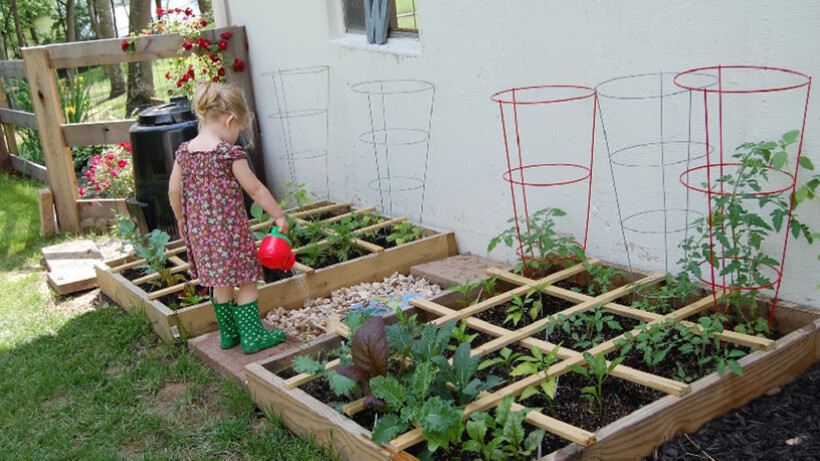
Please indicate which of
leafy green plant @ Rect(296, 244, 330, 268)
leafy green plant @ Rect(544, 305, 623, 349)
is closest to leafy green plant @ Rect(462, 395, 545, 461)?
leafy green plant @ Rect(544, 305, 623, 349)

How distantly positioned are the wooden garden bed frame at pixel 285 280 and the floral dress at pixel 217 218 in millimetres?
477

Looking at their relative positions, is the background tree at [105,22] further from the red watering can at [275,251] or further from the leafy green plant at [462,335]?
the leafy green plant at [462,335]

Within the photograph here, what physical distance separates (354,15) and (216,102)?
7.19 ft

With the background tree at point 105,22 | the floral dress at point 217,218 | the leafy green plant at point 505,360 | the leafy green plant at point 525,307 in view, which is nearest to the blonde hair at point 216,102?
the floral dress at point 217,218

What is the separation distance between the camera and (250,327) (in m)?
4.06

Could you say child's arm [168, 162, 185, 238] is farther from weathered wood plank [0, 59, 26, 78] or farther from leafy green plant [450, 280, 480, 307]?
weathered wood plank [0, 59, 26, 78]

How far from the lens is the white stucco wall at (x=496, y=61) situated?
132 inches

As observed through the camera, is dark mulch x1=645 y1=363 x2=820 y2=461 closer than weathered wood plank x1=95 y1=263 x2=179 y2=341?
Yes

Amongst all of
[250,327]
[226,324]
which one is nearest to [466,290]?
[250,327]

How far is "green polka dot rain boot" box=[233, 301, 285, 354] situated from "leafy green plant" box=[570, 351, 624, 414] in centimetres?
162

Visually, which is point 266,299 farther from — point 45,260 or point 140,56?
point 140,56

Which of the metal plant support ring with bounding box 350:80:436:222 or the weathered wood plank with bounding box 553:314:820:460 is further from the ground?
the metal plant support ring with bounding box 350:80:436:222

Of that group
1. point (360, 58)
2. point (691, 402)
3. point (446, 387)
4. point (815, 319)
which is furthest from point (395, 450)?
point (360, 58)

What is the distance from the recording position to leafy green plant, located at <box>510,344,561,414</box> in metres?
2.95
